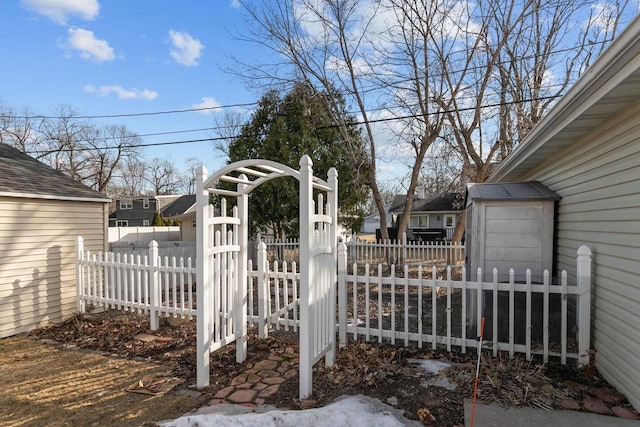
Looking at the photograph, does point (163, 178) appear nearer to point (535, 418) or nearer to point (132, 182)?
point (132, 182)

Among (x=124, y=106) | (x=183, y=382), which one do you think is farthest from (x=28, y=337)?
(x=124, y=106)

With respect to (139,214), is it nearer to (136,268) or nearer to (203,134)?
(203,134)

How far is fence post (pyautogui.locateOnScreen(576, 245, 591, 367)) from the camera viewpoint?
3361mm

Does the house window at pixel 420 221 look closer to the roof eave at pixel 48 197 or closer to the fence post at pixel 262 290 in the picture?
the roof eave at pixel 48 197

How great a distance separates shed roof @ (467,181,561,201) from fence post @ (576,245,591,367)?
1.42 metres

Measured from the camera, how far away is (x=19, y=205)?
17.6 ft

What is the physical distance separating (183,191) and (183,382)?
4043 centimetres

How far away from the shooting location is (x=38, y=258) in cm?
562

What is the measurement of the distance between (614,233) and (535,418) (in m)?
1.76

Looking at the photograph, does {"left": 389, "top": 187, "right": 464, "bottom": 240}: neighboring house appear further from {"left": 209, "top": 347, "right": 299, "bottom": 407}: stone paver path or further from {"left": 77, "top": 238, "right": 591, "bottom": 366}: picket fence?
{"left": 209, "top": 347, "right": 299, "bottom": 407}: stone paver path

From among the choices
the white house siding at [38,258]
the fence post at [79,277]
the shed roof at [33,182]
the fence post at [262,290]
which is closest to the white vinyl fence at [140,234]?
the shed roof at [33,182]

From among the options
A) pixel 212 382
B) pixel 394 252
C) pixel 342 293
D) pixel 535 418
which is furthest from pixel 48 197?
pixel 394 252

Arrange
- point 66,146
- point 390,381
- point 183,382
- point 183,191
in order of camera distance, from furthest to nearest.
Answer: point 183,191, point 66,146, point 183,382, point 390,381

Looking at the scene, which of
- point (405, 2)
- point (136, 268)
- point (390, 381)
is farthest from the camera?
point (405, 2)
